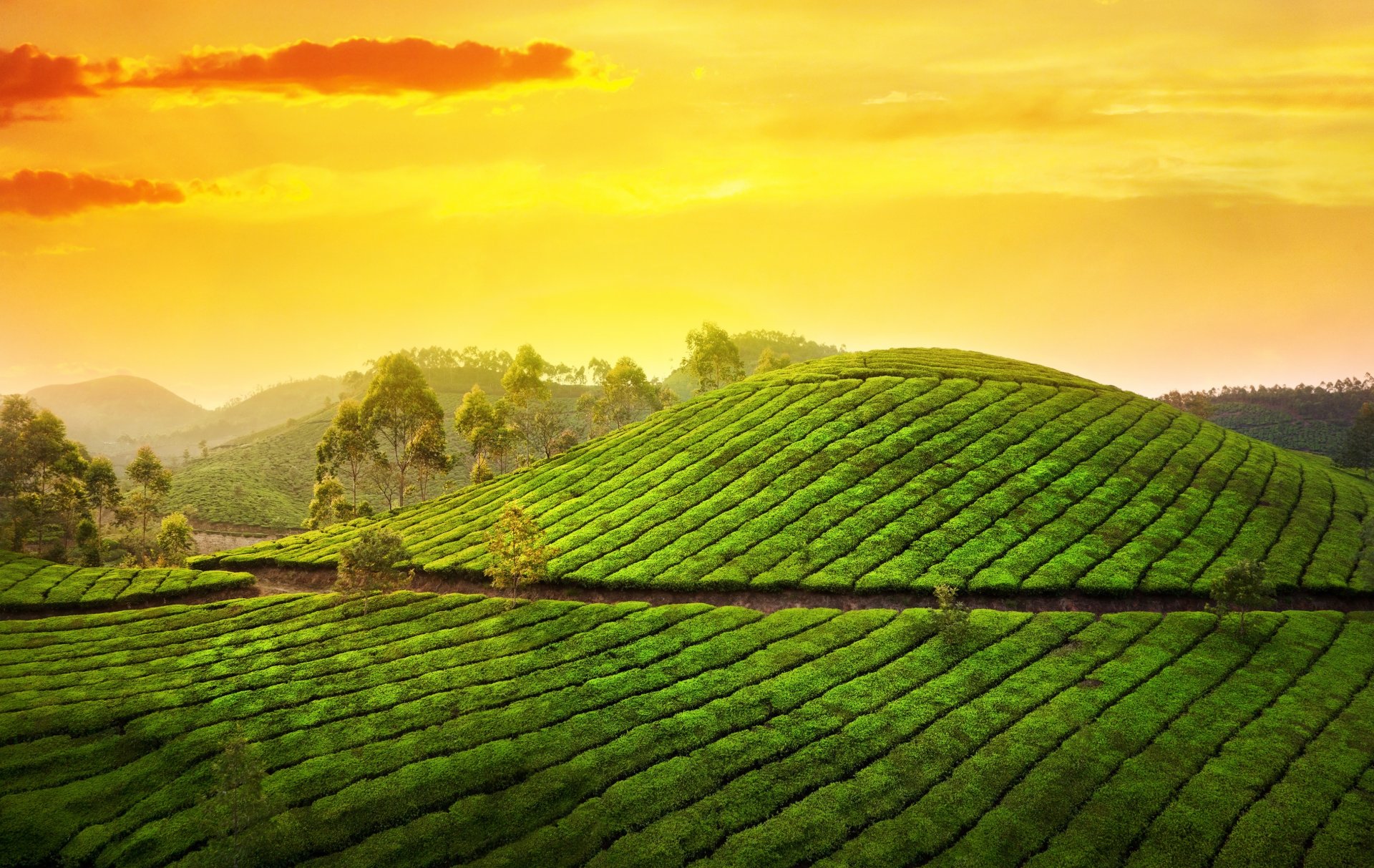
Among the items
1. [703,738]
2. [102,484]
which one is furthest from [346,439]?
[703,738]

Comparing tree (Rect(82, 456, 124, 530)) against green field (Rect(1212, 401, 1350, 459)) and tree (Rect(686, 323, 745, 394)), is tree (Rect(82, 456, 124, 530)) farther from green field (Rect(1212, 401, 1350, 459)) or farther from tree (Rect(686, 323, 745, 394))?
green field (Rect(1212, 401, 1350, 459))

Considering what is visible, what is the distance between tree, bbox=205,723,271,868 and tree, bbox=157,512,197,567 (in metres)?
57.0

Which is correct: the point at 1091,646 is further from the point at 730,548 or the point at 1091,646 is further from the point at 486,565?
the point at 486,565

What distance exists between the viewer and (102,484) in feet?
285

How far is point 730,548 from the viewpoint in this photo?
56562mm

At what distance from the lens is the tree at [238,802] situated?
1085 inches

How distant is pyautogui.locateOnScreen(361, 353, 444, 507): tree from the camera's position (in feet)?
298

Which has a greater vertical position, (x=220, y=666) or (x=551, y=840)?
(x=220, y=666)

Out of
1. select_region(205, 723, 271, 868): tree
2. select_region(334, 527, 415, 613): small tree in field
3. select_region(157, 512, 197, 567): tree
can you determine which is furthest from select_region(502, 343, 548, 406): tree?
select_region(205, 723, 271, 868): tree

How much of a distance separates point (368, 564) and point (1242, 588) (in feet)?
176

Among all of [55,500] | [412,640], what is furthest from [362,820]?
[55,500]

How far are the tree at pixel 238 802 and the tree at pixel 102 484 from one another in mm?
72883

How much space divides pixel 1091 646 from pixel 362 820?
37.9 meters

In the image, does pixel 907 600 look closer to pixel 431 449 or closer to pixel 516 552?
pixel 516 552
